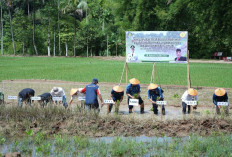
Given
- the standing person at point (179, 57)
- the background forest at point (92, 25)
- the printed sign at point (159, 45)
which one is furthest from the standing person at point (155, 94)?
the background forest at point (92, 25)

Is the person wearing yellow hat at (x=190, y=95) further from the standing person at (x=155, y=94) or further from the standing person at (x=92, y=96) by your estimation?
the standing person at (x=92, y=96)

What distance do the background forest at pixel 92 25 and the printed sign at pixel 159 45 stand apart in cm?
2928

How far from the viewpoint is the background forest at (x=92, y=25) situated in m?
50.0

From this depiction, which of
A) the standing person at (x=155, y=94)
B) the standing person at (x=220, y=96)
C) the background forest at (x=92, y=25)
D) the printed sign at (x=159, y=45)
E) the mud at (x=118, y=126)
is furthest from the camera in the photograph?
the background forest at (x=92, y=25)

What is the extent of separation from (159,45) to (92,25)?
47601 millimetres

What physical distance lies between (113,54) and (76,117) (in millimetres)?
52403

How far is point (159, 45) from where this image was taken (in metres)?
15.9

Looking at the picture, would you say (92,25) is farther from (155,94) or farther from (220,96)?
(220,96)

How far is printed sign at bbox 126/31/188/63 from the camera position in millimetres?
15734

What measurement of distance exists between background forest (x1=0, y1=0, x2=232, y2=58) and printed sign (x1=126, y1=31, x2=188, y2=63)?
29283 mm

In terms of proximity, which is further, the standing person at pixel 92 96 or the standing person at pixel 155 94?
the standing person at pixel 155 94

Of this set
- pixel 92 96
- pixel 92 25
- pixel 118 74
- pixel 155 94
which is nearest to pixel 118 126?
pixel 92 96

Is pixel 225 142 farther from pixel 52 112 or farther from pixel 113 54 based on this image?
pixel 113 54

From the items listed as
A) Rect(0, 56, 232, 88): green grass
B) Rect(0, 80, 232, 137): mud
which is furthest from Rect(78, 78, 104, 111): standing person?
Rect(0, 56, 232, 88): green grass
